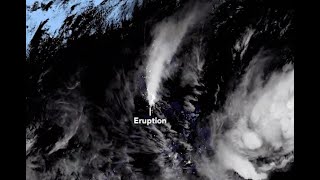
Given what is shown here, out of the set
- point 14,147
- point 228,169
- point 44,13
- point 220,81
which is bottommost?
point 228,169

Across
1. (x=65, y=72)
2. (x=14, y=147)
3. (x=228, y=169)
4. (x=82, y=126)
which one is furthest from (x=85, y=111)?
(x=228, y=169)

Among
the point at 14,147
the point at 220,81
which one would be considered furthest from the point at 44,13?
the point at 220,81

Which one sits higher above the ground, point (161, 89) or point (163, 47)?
point (163, 47)

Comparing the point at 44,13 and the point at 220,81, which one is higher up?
the point at 44,13

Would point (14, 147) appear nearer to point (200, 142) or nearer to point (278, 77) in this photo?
point (200, 142)
